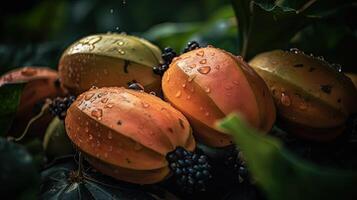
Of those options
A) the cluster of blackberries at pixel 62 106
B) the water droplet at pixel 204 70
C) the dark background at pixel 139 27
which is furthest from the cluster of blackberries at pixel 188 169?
the dark background at pixel 139 27

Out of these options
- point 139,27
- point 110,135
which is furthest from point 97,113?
point 139,27

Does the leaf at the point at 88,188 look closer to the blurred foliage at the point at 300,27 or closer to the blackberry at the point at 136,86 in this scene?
the blackberry at the point at 136,86

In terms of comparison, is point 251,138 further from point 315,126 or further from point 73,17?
point 73,17

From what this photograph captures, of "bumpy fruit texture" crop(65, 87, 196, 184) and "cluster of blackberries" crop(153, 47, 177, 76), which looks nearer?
"bumpy fruit texture" crop(65, 87, 196, 184)

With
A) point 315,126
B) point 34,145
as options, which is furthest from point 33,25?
point 315,126

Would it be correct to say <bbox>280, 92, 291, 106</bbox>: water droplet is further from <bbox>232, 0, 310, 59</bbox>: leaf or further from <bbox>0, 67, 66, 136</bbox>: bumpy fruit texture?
<bbox>0, 67, 66, 136</bbox>: bumpy fruit texture

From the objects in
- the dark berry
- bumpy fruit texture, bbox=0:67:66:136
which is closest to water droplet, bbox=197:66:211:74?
the dark berry
